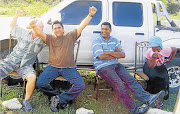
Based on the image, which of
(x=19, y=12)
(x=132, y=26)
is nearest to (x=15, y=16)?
(x=19, y=12)

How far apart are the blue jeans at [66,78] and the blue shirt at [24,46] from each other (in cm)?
37

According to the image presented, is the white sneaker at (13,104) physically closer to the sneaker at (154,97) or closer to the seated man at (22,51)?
the seated man at (22,51)

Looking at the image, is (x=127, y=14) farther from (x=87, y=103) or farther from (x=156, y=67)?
(x=87, y=103)

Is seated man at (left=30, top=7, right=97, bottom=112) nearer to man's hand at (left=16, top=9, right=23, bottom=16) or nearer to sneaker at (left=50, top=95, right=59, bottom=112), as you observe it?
sneaker at (left=50, top=95, right=59, bottom=112)

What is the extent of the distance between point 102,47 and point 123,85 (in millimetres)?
737

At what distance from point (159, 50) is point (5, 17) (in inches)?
110

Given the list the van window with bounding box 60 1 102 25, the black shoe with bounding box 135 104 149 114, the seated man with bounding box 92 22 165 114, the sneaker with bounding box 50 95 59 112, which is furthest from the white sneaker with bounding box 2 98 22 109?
the black shoe with bounding box 135 104 149 114

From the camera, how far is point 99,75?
3.74 m

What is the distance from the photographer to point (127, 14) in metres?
4.18

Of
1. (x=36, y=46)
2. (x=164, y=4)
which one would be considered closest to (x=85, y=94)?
(x=36, y=46)

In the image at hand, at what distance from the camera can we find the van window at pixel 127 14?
164 inches

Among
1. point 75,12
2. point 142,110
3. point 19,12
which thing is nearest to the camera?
point 142,110

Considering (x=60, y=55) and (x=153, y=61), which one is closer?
(x=60, y=55)

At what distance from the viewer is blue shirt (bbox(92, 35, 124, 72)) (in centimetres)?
370
